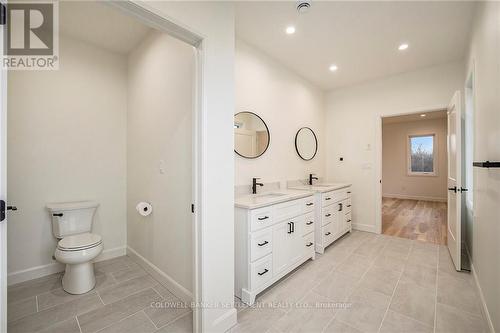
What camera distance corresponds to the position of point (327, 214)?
2.99m

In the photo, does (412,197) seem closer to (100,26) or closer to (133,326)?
(133,326)

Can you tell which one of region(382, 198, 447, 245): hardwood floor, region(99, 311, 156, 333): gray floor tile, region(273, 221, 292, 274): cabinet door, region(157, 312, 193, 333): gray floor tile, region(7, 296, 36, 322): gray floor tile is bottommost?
region(157, 312, 193, 333): gray floor tile

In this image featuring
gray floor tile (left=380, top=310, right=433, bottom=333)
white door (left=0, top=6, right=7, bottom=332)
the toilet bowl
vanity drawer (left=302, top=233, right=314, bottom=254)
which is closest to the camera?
white door (left=0, top=6, right=7, bottom=332)

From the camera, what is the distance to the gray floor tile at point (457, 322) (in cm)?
156

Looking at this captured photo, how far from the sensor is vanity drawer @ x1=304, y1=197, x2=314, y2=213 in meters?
2.56

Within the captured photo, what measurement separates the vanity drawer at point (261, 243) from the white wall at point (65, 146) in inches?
78.4

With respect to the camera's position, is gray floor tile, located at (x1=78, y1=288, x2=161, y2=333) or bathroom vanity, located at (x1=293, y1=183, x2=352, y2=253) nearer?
gray floor tile, located at (x1=78, y1=288, x2=161, y2=333)

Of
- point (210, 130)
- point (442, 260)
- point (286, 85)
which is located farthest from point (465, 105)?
point (210, 130)

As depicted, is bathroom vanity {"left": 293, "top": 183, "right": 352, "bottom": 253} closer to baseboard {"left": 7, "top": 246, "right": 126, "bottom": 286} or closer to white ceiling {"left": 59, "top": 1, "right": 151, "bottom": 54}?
white ceiling {"left": 59, "top": 1, "right": 151, "bottom": 54}

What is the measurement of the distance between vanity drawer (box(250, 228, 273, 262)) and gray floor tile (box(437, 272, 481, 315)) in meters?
1.55

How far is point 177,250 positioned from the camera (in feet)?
6.49

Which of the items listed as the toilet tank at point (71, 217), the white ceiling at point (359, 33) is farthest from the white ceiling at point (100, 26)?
the toilet tank at point (71, 217)

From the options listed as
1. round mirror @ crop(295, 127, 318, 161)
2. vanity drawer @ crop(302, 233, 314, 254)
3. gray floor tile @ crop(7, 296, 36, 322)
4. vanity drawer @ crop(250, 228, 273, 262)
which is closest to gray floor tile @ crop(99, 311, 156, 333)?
gray floor tile @ crop(7, 296, 36, 322)

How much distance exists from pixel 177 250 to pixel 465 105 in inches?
153
